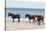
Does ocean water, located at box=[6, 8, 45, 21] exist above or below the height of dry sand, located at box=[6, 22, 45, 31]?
above

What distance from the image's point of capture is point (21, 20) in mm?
938

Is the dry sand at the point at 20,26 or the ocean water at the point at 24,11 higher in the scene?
the ocean water at the point at 24,11

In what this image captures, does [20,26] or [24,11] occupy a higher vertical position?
[24,11]

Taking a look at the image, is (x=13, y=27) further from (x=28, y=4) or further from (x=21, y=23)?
(x=28, y=4)

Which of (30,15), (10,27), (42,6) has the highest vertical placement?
(42,6)

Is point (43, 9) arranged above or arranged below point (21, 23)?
above

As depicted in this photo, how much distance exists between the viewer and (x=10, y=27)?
36.6 inches

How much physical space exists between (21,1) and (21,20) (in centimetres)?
21

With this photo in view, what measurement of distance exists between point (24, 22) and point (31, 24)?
82 mm

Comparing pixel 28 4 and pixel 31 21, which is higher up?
pixel 28 4

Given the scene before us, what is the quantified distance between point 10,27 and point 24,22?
0.17 metres
